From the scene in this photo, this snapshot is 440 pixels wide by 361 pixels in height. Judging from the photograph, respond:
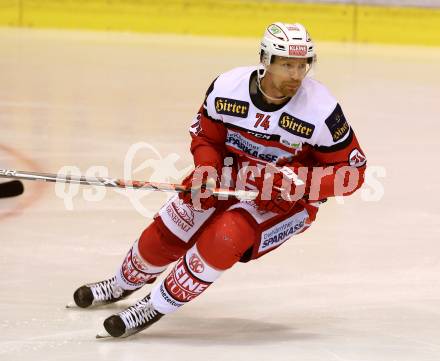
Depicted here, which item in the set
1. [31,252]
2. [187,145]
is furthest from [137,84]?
[31,252]

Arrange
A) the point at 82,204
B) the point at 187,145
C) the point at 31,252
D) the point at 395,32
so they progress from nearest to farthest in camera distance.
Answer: the point at 31,252
the point at 82,204
the point at 187,145
the point at 395,32

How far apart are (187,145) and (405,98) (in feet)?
7.24

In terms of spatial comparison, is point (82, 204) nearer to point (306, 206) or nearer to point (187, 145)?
point (187, 145)

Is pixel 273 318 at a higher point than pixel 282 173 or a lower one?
lower

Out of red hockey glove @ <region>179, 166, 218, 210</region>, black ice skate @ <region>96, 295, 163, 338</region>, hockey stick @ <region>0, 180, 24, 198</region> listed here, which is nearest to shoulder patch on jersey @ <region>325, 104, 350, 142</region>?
red hockey glove @ <region>179, 166, 218, 210</region>

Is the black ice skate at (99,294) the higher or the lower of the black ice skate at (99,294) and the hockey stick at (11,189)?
the higher

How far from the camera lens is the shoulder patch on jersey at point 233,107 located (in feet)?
12.4

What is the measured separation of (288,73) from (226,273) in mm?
1099

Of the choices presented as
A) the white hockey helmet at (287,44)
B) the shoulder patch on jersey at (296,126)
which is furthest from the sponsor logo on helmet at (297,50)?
the shoulder patch on jersey at (296,126)

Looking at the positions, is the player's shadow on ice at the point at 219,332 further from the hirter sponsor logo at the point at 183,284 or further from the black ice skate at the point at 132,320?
the hirter sponsor logo at the point at 183,284

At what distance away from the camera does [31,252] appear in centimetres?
464

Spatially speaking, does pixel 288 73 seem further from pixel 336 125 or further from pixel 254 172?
pixel 254 172

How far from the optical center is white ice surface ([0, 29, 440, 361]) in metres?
3.74

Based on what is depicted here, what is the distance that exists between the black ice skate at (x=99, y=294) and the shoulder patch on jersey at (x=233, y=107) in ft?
2.47
